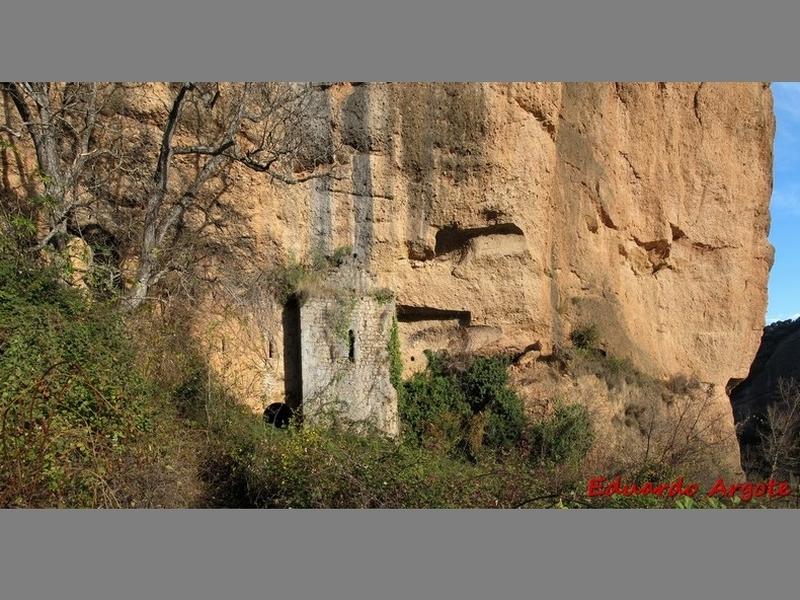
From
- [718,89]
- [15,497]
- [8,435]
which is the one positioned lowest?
[15,497]

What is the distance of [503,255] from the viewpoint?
10.1m

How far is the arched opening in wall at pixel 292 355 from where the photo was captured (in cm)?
921

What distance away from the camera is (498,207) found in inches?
385

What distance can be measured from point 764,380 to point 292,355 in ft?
65.4

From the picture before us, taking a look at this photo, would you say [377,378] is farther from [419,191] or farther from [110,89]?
[110,89]

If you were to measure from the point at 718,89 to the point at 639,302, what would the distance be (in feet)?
16.7

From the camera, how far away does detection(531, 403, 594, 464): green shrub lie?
9469 mm

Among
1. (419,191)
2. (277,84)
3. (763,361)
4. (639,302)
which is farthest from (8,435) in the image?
(763,361)

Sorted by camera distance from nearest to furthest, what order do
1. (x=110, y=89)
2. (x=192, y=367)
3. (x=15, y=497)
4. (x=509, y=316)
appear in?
(x=15, y=497)
(x=192, y=367)
(x=110, y=89)
(x=509, y=316)

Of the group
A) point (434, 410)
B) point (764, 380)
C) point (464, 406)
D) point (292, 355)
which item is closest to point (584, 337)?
point (464, 406)

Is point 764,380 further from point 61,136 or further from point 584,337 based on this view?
point 61,136

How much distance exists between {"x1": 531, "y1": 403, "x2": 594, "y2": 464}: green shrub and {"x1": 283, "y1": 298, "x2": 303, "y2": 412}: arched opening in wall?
410cm

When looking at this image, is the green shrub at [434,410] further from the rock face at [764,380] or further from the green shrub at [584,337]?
the rock face at [764,380]

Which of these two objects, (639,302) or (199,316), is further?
(639,302)
